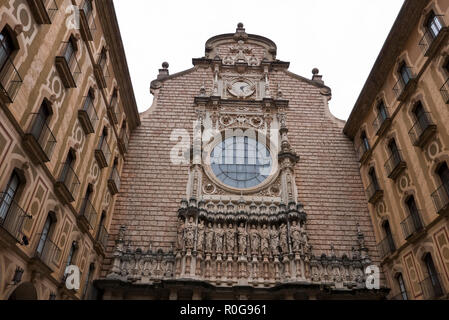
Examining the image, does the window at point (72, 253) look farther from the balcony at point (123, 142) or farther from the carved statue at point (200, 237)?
the balcony at point (123, 142)

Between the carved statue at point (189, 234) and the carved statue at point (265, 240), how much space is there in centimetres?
343

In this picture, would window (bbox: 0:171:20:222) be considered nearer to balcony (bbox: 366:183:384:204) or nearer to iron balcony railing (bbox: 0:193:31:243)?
iron balcony railing (bbox: 0:193:31:243)

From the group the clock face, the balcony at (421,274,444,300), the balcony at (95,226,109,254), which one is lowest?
the balcony at (421,274,444,300)

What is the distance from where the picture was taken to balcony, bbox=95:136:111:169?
15596 mm

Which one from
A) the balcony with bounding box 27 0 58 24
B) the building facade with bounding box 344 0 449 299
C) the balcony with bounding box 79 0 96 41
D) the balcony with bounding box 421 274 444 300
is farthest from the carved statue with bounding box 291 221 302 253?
the balcony with bounding box 27 0 58 24

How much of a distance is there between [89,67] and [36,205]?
6.72 meters

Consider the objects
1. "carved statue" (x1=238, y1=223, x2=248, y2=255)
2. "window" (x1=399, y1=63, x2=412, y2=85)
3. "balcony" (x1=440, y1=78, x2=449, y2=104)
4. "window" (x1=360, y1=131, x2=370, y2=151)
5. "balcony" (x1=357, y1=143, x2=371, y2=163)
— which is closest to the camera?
"balcony" (x1=440, y1=78, x2=449, y2=104)

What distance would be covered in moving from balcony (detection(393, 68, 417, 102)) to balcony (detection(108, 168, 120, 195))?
47.3 feet

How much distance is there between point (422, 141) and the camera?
1377cm

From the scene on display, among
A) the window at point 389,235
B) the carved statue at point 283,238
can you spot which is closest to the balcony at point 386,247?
the window at point 389,235

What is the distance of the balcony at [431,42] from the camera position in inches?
504

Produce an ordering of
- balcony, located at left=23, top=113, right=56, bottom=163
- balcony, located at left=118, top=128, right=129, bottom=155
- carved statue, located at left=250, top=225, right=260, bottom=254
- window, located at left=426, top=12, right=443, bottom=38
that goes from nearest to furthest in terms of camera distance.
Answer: balcony, located at left=23, top=113, right=56, bottom=163 < window, located at left=426, top=12, right=443, bottom=38 < carved statue, located at left=250, top=225, right=260, bottom=254 < balcony, located at left=118, top=128, right=129, bottom=155

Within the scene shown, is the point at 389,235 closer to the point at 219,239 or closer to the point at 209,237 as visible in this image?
the point at 219,239

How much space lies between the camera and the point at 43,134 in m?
11.0
